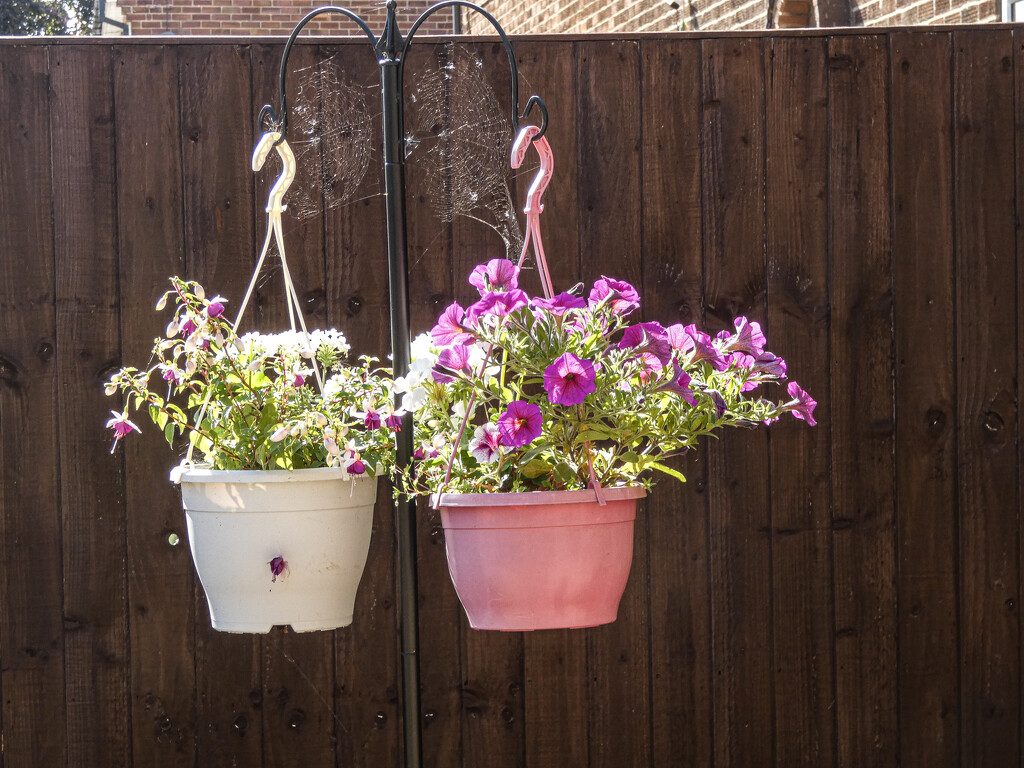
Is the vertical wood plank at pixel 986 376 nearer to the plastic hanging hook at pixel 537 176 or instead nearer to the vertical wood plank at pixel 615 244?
the vertical wood plank at pixel 615 244

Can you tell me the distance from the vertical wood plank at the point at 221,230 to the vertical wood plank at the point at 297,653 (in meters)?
0.03

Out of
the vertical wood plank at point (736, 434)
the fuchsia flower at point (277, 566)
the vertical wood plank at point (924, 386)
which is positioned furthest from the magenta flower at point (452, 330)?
the vertical wood plank at point (924, 386)

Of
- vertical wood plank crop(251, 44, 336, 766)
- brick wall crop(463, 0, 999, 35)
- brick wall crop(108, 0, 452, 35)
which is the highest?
brick wall crop(108, 0, 452, 35)

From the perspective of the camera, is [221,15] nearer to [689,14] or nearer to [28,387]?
[689,14]

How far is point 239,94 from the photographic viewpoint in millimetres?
2178

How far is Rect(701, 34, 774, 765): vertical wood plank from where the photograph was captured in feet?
7.36

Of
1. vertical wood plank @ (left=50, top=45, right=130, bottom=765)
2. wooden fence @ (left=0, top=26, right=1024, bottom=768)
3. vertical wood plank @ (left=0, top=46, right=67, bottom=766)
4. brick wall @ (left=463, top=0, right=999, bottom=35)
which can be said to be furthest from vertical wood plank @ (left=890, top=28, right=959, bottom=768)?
vertical wood plank @ (left=0, top=46, right=67, bottom=766)

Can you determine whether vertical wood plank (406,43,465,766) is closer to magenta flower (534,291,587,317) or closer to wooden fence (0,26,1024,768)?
wooden fence (0,26,1024,768)

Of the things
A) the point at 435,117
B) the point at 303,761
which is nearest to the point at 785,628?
the point at 303,761

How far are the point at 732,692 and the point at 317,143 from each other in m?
1.47

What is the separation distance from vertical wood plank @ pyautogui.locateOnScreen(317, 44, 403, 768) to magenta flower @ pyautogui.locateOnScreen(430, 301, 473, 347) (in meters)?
0.93

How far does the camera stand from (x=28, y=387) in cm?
216

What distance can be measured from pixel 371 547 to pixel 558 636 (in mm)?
441

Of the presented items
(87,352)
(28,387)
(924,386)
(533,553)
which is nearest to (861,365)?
(924,386)
